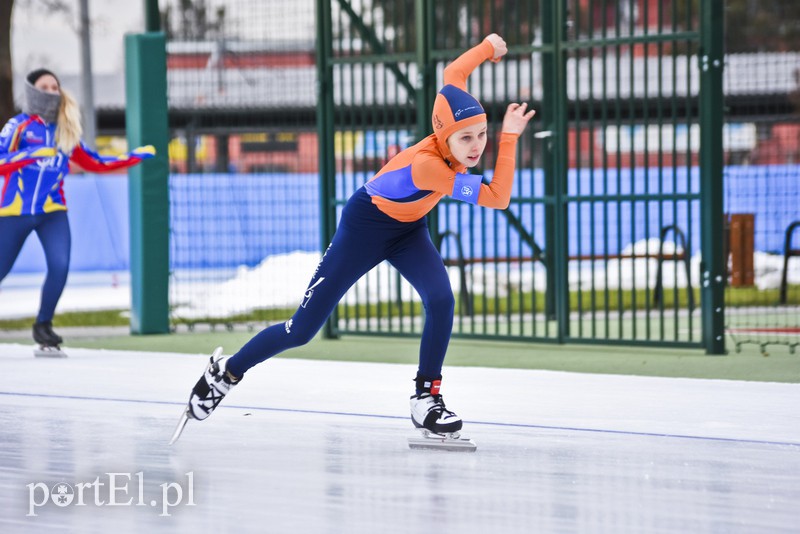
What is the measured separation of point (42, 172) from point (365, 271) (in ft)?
14.3

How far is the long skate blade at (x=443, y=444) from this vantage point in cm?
640

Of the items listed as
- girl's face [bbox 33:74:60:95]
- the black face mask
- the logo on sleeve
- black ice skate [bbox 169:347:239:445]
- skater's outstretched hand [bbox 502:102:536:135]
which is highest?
girl's face [bbox 33:74:60:95]

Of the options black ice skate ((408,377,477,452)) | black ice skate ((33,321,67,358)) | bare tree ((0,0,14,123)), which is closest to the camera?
black ice skate ((408,377,477,452))

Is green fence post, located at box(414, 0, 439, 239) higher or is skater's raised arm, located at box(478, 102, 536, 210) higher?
green fence post, located at box(414, 0, 439, 239)

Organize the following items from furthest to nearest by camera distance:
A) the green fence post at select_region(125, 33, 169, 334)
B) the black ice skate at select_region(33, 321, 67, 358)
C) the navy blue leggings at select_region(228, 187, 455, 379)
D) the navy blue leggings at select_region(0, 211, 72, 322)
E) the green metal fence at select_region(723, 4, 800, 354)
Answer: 1. the green metal fence at select_region(723, 4, 800, 354)
2. the green fence post at select_region(125, 33, 169, 334)
3. the black ice skate at select_region(33, 321, 67, 358)
4. the navy blue leggings at select_region(0, 211, 72, 322)
5. the navy blue leggings at select_region(228, 187, 455, 379)

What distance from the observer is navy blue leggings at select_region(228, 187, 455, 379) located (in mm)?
6562

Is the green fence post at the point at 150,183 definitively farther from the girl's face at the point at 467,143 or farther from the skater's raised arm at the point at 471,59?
the girl's face at the point at 467,143

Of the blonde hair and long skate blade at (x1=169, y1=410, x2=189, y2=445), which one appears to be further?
the blonde hair

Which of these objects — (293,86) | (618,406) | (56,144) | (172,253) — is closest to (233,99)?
(293,86)

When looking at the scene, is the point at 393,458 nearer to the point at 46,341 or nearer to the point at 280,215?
the point at 46,341

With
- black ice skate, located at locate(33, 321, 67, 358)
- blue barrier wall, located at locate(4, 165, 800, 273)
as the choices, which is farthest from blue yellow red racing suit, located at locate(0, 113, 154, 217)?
blue barrier wall, located at locate(4, 165, 800, 273)

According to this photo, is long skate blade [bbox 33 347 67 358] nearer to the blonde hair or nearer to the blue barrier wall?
the blonde hair

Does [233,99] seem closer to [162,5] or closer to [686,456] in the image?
[162,5]

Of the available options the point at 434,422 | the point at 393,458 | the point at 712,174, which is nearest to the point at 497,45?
the point at 434,422
